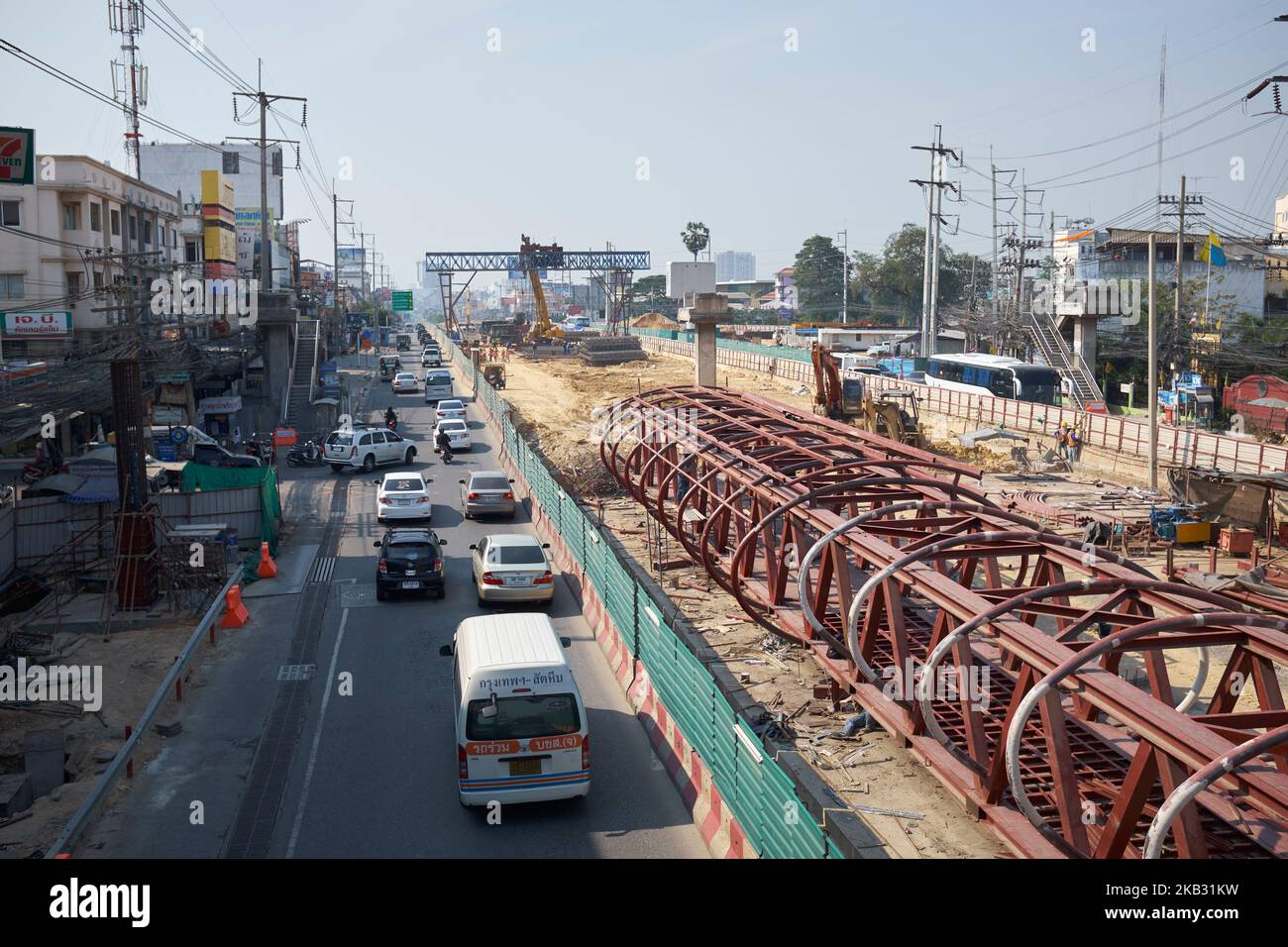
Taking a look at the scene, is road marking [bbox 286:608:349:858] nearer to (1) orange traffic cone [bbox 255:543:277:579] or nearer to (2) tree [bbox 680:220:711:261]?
(1) orange traffic cone [bbox 255:543:277:579]

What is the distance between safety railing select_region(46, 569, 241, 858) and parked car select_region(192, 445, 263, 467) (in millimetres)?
14568

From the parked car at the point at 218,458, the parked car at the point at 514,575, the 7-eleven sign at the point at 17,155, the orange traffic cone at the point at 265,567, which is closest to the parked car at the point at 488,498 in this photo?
the orange traffic cone at the point at 265,567

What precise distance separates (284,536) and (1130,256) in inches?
2334

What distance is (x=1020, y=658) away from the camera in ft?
27.9

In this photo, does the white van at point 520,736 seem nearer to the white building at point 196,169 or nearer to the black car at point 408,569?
the black car at point 408,569

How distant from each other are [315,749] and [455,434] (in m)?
27.2

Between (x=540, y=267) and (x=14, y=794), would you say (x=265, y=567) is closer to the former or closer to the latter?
(x=14, y=794)

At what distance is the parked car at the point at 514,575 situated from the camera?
19125mm

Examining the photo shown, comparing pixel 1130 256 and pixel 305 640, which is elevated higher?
pixel 1130 256

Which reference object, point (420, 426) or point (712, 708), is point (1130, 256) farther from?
point (712, 708)

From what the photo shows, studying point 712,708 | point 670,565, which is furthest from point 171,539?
point 712,708

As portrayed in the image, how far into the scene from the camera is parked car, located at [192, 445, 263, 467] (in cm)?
3300

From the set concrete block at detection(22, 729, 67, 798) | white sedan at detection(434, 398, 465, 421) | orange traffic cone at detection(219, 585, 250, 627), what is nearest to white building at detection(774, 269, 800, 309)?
white sedan at detection(434, 398, 465, 421)

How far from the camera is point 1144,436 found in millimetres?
35250
